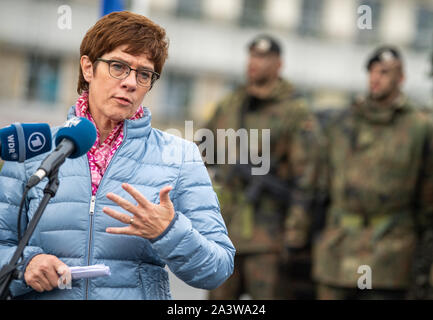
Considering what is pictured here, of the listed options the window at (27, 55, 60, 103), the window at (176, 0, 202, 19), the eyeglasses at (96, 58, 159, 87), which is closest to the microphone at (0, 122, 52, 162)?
the eyeglasses at (96, 58, 159, 87)

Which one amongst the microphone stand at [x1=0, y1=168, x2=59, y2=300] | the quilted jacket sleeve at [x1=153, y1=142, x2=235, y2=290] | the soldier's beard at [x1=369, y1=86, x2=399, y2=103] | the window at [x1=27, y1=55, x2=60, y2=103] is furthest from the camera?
the window at [x1=27, y1=55, x2=60, y2=103]

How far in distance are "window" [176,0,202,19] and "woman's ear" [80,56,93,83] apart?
32146mm

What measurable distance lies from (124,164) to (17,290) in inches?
21.9

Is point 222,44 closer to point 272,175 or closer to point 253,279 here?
point 272,175

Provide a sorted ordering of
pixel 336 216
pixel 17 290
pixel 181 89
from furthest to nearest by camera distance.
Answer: pixel 181 89 < pixel 336 216 < pixel 17 290

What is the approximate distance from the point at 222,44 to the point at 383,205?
2875cm

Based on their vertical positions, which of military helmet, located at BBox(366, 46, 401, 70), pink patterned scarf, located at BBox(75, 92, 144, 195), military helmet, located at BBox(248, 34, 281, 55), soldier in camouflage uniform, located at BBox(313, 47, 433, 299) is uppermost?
military helmet, located at BBox(248, 34, 281, 55)

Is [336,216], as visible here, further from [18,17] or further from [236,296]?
[18,17]

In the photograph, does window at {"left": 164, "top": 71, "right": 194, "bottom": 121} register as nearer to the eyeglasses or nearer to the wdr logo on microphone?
the eyeglasses

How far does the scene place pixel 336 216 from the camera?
7426 mm

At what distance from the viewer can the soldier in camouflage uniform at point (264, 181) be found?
7535 millimetres

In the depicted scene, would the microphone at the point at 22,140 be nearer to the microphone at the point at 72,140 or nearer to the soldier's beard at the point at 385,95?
the microphone at the point at 72,140

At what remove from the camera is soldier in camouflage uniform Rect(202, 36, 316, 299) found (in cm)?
754
